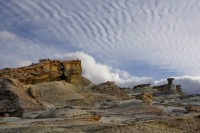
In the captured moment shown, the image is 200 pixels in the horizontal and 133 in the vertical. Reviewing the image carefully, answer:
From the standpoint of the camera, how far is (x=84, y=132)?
482 inches

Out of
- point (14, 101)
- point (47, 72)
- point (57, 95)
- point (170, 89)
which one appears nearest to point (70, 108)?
point (14, 101)

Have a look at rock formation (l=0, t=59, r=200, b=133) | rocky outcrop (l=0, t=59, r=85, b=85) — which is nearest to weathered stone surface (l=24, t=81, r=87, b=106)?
rock formation (l=0, t=59, r=200, b=133)

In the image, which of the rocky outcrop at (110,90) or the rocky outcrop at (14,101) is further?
the rocky outcrop at (110,90)

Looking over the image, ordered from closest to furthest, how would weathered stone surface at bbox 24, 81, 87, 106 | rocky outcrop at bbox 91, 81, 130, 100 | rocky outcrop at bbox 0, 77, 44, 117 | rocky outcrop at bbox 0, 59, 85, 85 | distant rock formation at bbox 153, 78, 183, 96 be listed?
rocky outcrop at bbox 0, 77, 44, 117 < weathered stone surface at bbox 24, 81, 87, 106 < rocky outcrop at bbox 0, 59, 85, 85 < rocky outcrop at bbox 91, 81, 130, 100 < distant rock formation at bbox 153, 78, 183, 96

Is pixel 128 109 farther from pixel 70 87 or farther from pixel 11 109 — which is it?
pixel 70 87

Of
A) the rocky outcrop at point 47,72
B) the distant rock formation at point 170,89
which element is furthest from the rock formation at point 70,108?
the distant rock formation at point 170,89

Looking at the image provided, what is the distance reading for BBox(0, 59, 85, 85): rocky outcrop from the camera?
118ft

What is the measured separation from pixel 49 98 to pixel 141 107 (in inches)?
384

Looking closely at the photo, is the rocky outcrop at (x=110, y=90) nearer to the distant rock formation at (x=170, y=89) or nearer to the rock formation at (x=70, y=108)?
the rock formation at (x=70, y=108)

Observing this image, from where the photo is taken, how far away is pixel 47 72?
1486 inches

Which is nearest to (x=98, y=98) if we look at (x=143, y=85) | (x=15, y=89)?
(x=15, y=89)

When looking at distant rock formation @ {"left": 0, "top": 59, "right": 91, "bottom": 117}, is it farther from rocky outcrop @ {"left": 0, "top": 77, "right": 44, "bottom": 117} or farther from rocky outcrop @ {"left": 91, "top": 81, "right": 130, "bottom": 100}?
rocky outcrop @ {"left": 91, "top": 81, "right": 130, "bottom": 100}

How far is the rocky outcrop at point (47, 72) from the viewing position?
35969 mm

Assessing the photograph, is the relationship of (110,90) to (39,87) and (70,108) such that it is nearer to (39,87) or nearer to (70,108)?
(39,87)
